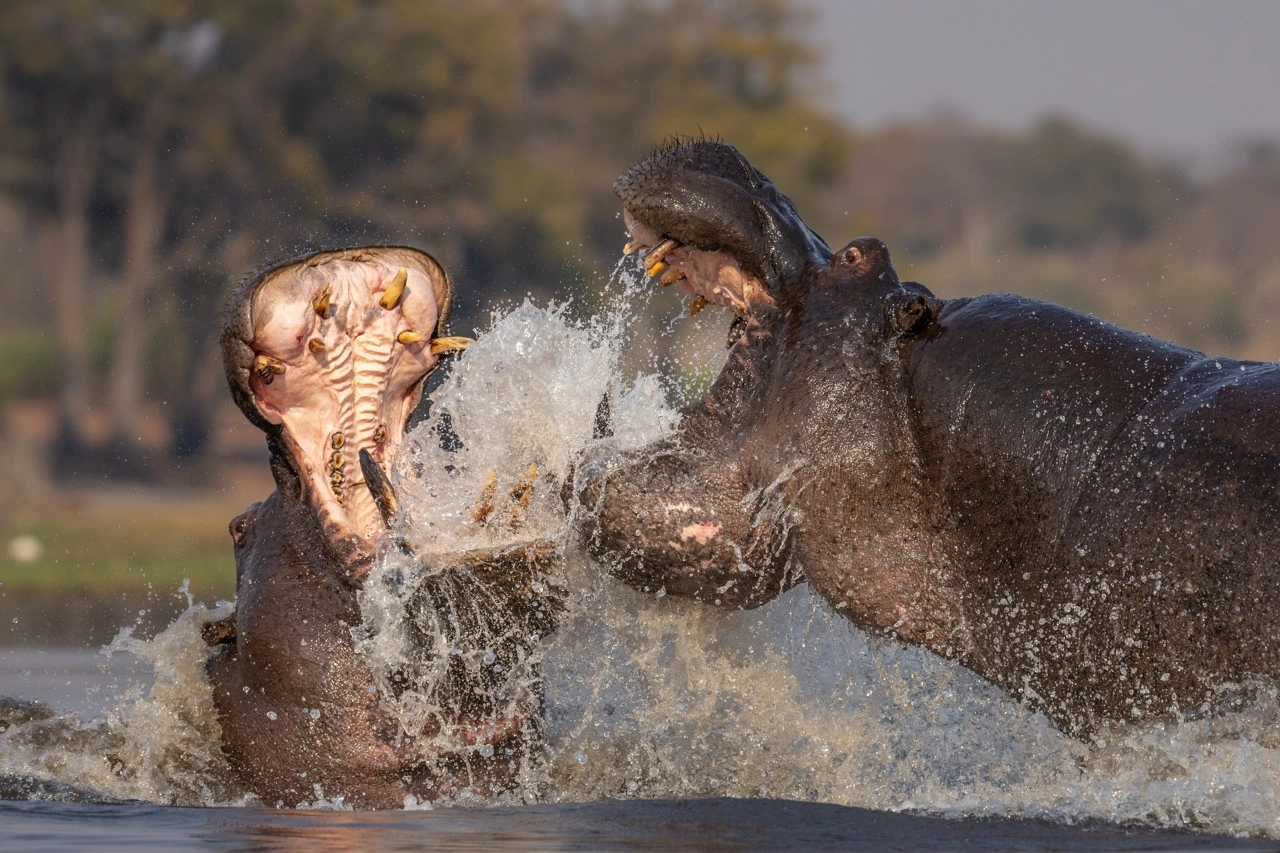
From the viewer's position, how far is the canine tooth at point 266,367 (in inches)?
199

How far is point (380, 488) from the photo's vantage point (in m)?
4.79

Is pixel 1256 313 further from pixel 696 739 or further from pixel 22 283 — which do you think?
pixel 696 739

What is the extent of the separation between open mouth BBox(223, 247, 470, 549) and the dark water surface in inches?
28.3

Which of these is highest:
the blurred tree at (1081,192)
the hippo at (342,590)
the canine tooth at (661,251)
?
the blurred tree at (1081,192)

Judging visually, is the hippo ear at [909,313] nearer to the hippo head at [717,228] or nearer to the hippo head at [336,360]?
the hippo head at [717,228]

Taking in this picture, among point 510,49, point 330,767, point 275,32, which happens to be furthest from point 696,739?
point 510,49

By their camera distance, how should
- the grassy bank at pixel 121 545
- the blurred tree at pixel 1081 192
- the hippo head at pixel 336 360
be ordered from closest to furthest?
the hippo head at pixel 336 360, the grassy bank at pixel 121 545, the blurred tree at pixel 1081 192

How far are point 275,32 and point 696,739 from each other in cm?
2958

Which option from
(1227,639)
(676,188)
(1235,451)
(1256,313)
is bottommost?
(1227,639)

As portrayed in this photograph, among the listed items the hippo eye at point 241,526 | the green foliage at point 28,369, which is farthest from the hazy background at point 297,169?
the hippo eye at point 241,526

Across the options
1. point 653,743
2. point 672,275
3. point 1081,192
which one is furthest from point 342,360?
point 1081,192

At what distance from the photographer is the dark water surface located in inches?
169

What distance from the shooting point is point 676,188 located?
461 cm

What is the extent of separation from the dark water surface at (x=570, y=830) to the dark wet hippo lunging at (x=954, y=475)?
0.99 ft
